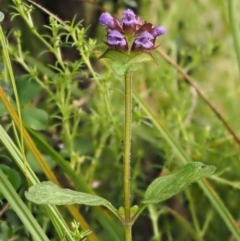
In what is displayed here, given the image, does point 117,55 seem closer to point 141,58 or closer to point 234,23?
point 141,58

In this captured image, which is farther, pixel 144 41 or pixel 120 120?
pixel 120 120

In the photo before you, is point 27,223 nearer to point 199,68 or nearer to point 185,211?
point 185,211

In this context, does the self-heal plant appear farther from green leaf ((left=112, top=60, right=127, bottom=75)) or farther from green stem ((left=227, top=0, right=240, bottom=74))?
green stem ((left=227, top=0, right=240, bottom=74))

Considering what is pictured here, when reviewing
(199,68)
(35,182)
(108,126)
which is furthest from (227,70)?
(35,182)

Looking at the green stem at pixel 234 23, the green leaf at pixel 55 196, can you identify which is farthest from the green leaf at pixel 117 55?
the green stem at pixel 234 23

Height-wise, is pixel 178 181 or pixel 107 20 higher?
pixel 107 20

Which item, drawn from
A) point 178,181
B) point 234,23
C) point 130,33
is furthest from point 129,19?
point 234,23

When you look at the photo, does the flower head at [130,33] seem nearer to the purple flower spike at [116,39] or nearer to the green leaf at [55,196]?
the purple flower spike at [116,39]
